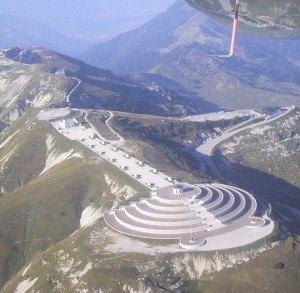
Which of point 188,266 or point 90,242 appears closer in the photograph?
point 188,266

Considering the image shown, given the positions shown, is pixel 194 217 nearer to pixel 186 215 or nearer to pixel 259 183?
pixel 186 215

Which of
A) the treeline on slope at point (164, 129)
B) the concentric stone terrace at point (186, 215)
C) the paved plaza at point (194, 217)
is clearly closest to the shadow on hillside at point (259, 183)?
the treeline on slope at point (164, 129)

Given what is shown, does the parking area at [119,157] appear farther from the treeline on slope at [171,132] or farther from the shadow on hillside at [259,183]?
the shadow on hillside at [259,183]

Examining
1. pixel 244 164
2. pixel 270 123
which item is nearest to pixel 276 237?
pixel 244 164

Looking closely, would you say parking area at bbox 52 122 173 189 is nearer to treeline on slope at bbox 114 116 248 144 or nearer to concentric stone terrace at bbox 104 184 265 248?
concentric stone terrace at bbox 104 184 265 248

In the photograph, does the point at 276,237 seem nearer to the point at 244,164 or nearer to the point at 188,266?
the point at 188,266

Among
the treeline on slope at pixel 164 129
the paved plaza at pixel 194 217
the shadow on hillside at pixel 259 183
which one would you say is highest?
the paved plaza at pixel 194 217

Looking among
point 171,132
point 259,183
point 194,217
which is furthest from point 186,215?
point 171,132

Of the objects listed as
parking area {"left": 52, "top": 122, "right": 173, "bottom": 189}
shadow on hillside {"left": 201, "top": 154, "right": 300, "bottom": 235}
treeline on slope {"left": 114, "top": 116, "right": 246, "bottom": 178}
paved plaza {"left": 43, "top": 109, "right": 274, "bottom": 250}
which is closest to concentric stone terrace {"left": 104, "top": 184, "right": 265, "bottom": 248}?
paved plaza {"left": 43, "top": 109, "right": 274, "bottom": 250}
